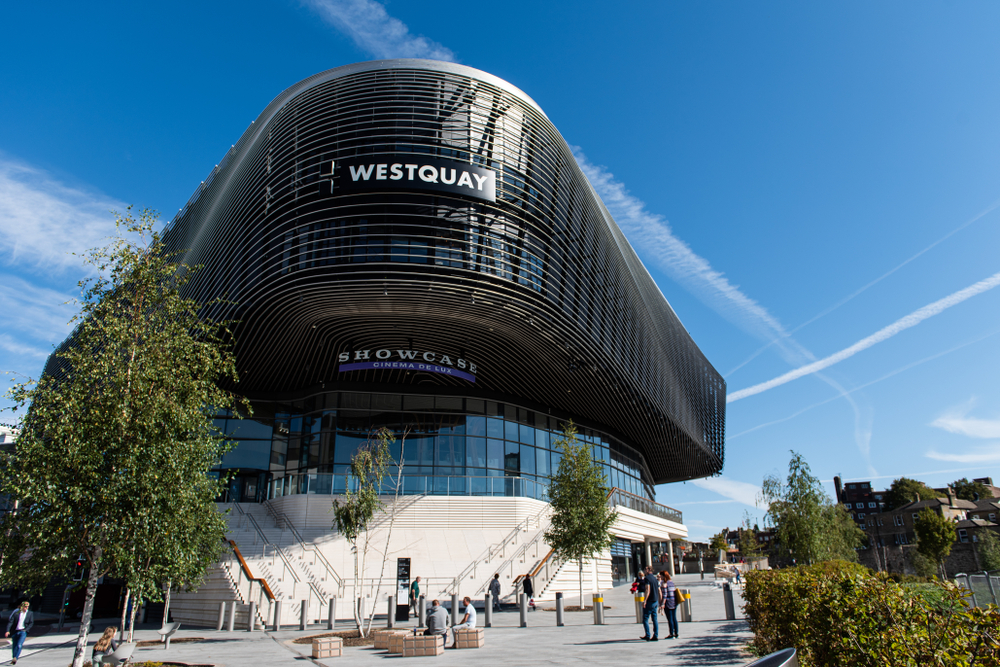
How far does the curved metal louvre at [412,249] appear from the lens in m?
27.9

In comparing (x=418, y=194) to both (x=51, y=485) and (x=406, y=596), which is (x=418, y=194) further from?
(x=51, y=485)

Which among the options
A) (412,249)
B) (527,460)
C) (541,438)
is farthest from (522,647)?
(541,438)

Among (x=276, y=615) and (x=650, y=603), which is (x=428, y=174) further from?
(x=650, y=603)

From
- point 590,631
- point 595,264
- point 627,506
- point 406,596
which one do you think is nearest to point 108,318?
point 590,631

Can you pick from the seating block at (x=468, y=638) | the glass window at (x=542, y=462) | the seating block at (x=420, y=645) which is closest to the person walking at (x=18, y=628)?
the seating block at (x=420, y=645)

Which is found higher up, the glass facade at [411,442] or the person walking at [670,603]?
the glass facade at [411,442]

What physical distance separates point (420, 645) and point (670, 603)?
Result: 611 centimetres

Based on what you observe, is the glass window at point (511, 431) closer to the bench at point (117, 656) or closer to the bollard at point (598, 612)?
the bollard at point (598, 612)

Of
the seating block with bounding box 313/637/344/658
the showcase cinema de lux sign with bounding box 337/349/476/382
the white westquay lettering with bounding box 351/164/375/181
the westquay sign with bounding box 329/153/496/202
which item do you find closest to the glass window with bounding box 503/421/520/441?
the showcase cinema de lux sign with bounding box 337/349/476/382

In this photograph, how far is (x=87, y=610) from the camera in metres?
11.5

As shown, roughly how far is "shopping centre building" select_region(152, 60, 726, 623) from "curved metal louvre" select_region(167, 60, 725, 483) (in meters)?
0.11

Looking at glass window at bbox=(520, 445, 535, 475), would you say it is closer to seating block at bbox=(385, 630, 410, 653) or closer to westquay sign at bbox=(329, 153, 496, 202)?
westquay sign at bbox=(329, 153, 496, 202)

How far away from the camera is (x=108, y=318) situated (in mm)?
13477

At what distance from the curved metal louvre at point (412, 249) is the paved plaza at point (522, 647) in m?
13.7
